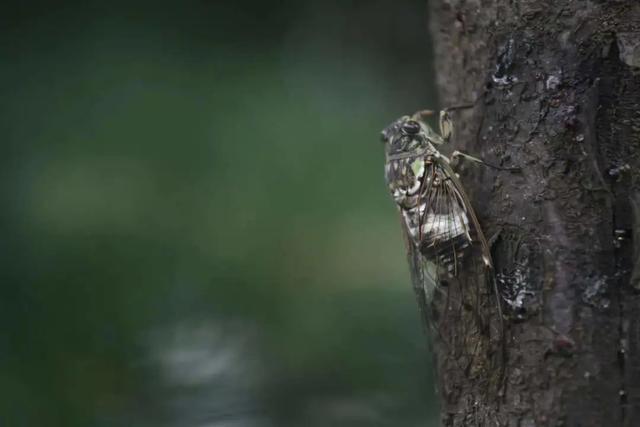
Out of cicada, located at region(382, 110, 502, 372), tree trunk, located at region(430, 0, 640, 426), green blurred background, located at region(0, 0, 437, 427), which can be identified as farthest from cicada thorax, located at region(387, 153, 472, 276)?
green blurred background, located at region(0, 0, 437, 427)

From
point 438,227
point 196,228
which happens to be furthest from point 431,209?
point 196,228

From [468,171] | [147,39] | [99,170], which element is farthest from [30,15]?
[468,171]

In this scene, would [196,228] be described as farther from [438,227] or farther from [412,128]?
[438,227]

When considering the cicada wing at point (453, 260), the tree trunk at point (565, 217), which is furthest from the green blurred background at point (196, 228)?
the tree trunk at point (565, 217)

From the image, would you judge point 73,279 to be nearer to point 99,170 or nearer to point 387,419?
point 99,170

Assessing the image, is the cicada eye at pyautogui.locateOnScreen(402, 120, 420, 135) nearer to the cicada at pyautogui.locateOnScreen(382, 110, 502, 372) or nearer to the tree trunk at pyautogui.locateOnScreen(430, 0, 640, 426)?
the cicada at pyautogui.locateOnScreen(382, 110, 502, 372)

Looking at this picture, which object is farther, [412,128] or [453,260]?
[412,128]
